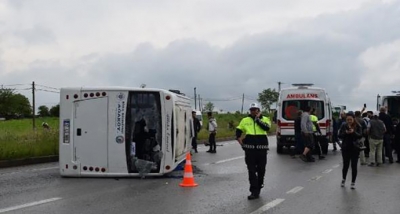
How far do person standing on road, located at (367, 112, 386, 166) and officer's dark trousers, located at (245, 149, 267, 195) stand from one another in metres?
7.16

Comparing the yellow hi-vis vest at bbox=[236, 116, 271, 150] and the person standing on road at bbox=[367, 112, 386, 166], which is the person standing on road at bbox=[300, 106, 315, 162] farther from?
the yellow hi-vis vest at bbox=[236, 116, 271, 150]

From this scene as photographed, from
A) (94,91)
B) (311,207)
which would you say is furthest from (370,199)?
(94,91)

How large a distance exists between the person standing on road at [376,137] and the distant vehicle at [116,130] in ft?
21.6

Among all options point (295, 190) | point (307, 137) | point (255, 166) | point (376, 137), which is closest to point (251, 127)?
point (255, 166)

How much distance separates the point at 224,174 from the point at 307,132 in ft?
16.2

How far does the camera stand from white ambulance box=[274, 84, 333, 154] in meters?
20.6

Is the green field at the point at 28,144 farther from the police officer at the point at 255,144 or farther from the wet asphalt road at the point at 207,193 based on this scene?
the police officer at the point at 255,144

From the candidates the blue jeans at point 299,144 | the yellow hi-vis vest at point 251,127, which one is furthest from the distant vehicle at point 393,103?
the yellow hi-vis vest at point 251,127

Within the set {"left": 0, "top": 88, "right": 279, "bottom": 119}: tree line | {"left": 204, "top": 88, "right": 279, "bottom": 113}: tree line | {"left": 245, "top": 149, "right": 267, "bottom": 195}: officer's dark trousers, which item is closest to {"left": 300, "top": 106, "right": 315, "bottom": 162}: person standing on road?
{"left": 245, "top": 149, "right": 267, "bottom": 195}: officer's dark trousers

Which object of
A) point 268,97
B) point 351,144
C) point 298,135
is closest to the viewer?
point 351,144

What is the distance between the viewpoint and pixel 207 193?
10305 millimetres

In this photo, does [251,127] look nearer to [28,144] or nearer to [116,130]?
[116,130]

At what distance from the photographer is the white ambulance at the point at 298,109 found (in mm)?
20641

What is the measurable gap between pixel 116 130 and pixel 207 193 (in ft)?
10.1
